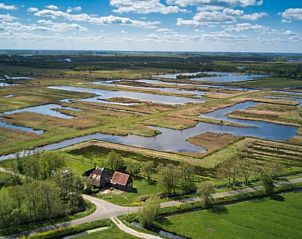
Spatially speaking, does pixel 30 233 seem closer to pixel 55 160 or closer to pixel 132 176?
pixel 55 160

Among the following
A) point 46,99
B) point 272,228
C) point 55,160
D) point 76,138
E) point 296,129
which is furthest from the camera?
A: point 46,99

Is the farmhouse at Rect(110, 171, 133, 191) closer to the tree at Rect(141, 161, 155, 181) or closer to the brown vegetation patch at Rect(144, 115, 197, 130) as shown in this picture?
the tree at Rect(141, 161, 155, 181)

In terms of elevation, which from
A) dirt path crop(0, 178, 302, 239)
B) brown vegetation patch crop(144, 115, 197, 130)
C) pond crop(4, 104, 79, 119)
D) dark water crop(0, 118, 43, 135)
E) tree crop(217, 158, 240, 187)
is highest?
pond crop(4, 104, 79, 119)

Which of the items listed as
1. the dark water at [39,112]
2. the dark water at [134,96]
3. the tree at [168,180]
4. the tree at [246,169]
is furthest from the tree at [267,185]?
the dark water at [134,96]

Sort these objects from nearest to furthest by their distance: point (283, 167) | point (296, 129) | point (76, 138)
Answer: point (283, 167)
point (76, 138)
point (296, 129)

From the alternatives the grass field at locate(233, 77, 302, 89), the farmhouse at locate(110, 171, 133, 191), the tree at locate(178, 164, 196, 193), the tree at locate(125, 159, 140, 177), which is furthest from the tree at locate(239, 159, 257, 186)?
the grass field at locate(233, 77, 302, 89)

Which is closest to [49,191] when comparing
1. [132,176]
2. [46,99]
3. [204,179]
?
[132,176]
